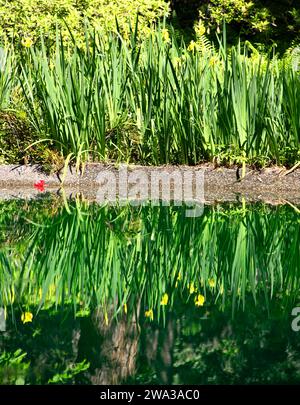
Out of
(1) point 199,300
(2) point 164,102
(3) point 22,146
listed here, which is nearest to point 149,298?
(1) point 199,300

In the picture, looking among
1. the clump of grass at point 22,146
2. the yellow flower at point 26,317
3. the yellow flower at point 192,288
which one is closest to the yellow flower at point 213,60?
the clump of grass at point 22,146

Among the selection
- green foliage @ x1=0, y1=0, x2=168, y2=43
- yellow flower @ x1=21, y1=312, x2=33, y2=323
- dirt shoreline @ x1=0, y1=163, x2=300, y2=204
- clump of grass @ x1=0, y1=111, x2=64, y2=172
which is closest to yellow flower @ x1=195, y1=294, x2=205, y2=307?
yellow flower @ x1=21, y1=312, x2=33, y2=323

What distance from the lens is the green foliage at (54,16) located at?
10.2 metres

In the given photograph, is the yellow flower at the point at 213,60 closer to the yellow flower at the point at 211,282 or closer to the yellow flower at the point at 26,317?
the yellow flower at the point at 211,282

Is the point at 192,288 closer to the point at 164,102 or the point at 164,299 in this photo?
the point at 164,299

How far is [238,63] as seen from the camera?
313 inches

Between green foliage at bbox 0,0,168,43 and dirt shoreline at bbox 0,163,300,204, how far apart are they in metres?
2.11

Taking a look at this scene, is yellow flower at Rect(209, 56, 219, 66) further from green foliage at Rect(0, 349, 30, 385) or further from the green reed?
green foliage at Rect(0, 349, 30, 385)

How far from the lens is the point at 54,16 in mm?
10266

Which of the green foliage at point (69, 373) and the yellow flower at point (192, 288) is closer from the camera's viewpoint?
the green foliage at point (69, 373)

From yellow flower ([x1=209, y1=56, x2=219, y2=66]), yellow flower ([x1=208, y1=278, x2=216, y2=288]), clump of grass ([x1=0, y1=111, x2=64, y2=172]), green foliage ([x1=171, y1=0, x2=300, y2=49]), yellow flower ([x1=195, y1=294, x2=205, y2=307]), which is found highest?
green foliage ([x1=171, y1=0, x2=300, y2=49])
